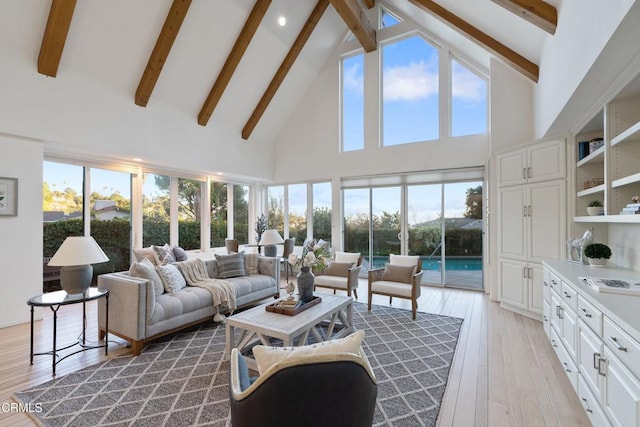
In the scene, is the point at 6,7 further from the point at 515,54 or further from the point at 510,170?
the point at 510,170

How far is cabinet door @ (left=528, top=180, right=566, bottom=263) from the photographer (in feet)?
12.7

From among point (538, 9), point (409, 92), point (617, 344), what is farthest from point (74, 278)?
point (409, 92)

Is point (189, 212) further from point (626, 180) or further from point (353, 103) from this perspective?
point (626, 180)

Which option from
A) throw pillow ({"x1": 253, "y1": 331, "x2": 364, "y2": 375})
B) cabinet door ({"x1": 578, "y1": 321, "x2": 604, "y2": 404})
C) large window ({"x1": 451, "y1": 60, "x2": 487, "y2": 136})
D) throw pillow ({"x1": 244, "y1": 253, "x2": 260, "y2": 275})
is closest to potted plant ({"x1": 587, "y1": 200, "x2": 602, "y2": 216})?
cabinet door ({"x1": 578, "y1": 321, "x2": 604, "y2": 404})

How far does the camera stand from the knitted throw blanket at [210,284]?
383 centimetres

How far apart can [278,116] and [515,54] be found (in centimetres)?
510

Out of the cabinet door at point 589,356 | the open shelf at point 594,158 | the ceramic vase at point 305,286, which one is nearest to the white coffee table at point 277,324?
the ceramic vase at point 305,286

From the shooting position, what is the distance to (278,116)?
765 centimetres

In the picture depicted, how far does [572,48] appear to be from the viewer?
2.58 meters

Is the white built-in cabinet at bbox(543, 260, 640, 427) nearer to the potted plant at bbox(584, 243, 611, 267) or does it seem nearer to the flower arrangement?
the potted plant at bbox(584, 243, 611, 267)

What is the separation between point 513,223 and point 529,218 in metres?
0.24

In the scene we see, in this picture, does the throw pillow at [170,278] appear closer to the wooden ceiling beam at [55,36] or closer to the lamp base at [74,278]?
the lamp base at [74,278]

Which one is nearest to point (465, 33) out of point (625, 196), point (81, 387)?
point (625, 196)

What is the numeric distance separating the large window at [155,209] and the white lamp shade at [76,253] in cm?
310
